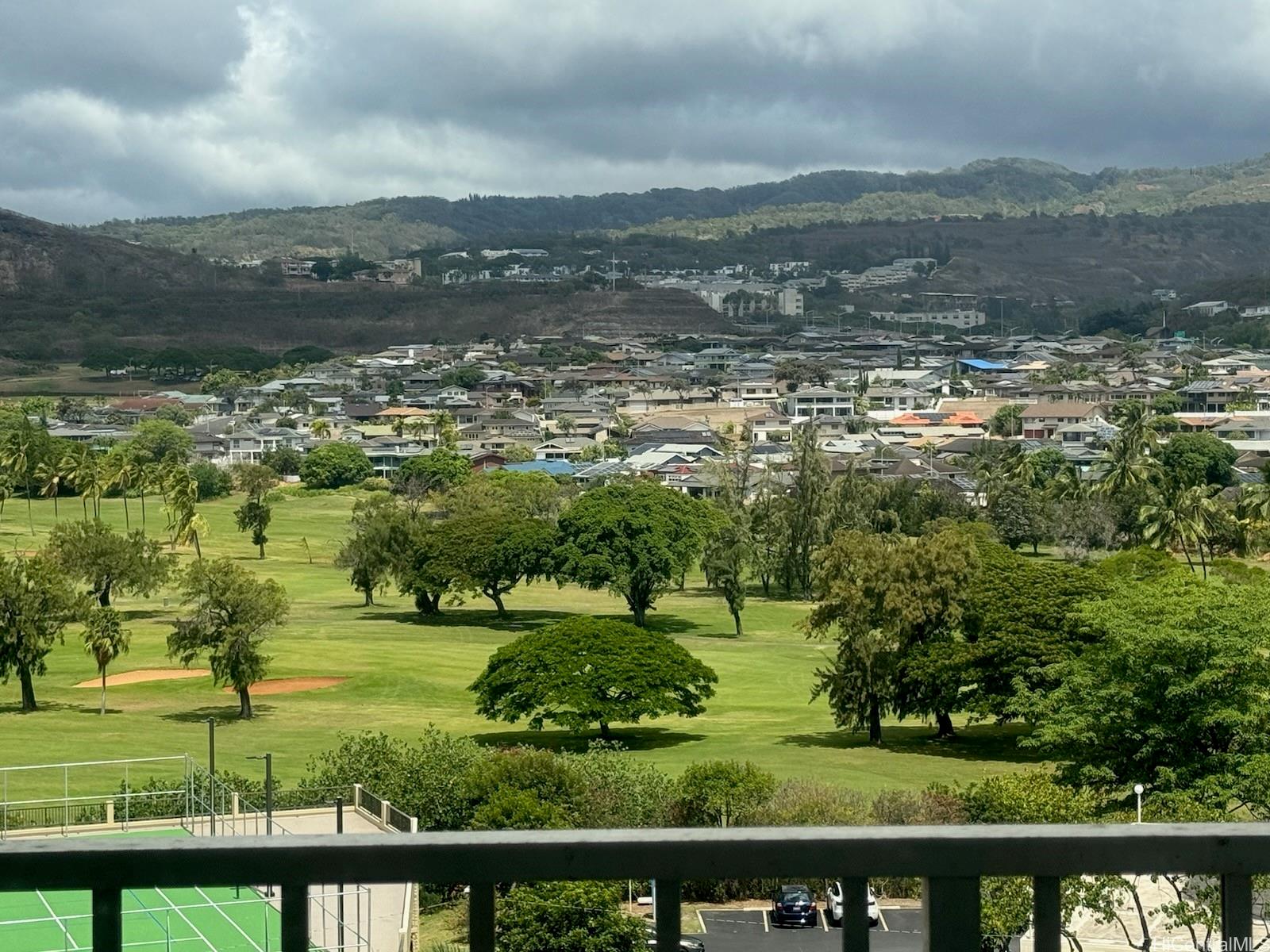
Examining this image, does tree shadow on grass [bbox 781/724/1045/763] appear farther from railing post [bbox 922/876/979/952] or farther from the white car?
railing post [bbox 922/876/979/952]

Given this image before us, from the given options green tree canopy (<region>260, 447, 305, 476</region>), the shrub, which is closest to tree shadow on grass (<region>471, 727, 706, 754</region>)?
the shrub

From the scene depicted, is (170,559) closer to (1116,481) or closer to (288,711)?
(288,711)

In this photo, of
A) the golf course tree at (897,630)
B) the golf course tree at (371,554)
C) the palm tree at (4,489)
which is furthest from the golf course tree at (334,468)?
the golf course tree at (897,630)

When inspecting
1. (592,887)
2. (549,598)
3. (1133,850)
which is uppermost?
(1133,850)

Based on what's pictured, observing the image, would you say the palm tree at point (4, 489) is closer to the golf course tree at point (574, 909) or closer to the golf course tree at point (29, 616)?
the golf course tree at point (29, 616)

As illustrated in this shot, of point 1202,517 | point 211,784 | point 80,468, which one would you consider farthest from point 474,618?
point 211,784

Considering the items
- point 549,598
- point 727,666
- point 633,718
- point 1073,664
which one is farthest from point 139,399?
point 1073,664
